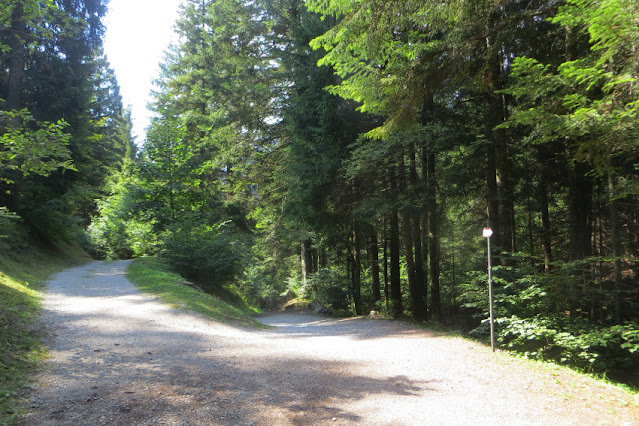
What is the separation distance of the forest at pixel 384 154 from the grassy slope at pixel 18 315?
5.87 feet

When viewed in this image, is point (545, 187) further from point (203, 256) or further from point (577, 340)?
point (203, 256)

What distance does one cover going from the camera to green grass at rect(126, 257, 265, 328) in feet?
33.4

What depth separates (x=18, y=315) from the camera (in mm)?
7199

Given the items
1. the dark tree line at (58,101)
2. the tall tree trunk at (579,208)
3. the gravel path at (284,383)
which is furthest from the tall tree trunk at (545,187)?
the dark tree line at (58,101)

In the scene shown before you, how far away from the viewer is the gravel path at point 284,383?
3938 millimetres

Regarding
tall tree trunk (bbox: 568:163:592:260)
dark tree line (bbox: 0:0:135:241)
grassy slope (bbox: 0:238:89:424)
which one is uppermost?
dark tree line (bbox: 0:0:135:241)

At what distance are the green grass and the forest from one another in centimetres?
141

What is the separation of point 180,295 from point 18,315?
447 centimetres

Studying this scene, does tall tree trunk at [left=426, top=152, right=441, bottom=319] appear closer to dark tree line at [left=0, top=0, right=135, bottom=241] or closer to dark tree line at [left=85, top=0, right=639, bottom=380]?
dark tree line at [left=85, top=0, right=639, bottom=380]

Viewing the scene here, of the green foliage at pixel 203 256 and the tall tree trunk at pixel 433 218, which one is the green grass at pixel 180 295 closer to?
the green foliage at pixel 203 256

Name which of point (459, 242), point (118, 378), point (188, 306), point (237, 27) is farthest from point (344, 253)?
point (118, 378)

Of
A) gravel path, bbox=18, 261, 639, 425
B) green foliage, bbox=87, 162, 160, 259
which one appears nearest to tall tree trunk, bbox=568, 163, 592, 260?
gravel path, bbox=18, 261, 639, 425

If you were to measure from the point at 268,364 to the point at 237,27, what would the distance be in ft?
54.6

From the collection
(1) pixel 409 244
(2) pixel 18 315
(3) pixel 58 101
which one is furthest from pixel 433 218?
(3) pixel 58 101
